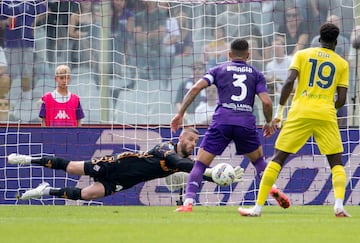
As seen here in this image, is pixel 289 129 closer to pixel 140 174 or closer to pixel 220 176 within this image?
pixel 220 176

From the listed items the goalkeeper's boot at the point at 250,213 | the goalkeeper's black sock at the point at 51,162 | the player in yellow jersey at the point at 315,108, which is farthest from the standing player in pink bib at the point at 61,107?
the player in yellow jersey at the point at 315,108

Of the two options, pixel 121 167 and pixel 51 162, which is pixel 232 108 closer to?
pixel 121 167

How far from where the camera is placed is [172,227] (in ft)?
28.8

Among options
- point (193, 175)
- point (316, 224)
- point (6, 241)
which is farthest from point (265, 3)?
point (6, 241)

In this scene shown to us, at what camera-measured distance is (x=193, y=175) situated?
11.8 m

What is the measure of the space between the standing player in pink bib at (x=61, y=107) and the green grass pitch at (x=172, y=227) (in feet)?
14.0

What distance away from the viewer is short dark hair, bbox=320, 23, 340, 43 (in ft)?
34.0

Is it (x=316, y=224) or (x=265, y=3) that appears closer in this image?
(x=316, y=224)

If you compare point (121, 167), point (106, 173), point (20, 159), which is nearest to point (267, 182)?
point (121, 167)

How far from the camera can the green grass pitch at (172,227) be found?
303 inches

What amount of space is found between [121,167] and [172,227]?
450 cm

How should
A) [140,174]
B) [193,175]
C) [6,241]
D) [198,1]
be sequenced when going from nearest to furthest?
[6,241] → [193,175] → [140,174] → [198,1]

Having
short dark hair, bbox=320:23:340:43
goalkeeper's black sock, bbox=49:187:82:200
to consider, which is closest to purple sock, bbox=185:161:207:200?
goalkeeper's black sock, bbox=49:187:82:200

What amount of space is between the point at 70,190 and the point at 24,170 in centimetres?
212
